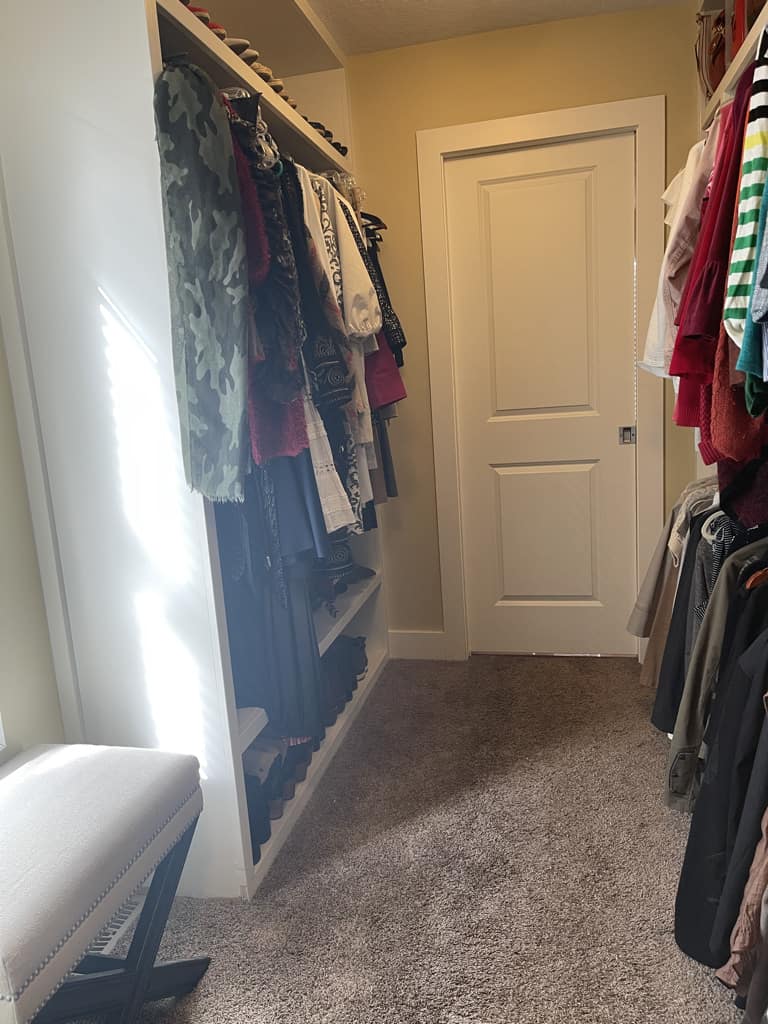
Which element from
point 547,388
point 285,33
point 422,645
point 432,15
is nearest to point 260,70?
point 285,33

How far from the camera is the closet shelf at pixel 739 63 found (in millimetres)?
1523

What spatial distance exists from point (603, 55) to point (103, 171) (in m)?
1.90

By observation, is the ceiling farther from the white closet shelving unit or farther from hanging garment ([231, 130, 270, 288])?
hanging garment ([231, 130, 270, 288])

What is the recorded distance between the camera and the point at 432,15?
7.95 ft

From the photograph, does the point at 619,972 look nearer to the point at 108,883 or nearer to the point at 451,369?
the point at 108,883

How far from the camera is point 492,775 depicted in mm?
2123

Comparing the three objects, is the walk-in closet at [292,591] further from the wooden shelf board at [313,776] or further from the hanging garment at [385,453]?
the hanging garment at [385,453]

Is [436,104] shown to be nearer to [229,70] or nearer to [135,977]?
[229,70]

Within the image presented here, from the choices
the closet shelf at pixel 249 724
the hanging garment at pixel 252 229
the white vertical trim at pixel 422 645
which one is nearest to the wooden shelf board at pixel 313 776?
the white vertical trim at pixel 422 645

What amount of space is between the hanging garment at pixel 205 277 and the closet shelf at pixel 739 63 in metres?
1.09

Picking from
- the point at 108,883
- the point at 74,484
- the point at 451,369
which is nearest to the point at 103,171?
the point at 74,484

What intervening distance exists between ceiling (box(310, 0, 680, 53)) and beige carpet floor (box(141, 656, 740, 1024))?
234 centimetres

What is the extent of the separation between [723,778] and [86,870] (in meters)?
1.08

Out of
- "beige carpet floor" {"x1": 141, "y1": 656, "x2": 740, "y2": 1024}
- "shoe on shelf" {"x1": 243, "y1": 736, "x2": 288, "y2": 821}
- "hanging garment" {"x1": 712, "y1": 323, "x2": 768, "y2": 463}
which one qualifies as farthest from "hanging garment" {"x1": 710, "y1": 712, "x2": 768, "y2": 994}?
"shoe on shelf" {"x1": 243, "y1": 736, "x2": 288, "y2": 821}
